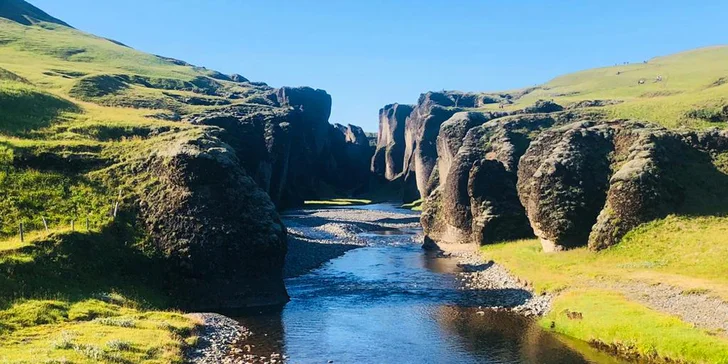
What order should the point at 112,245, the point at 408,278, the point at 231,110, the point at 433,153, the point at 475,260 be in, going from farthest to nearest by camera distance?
the point at 433,153
the point at 231,110
the point at 475,260
the point at 408,278
the point at 112,245

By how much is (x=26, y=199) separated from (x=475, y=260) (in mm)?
53490

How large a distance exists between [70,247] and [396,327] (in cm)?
2745

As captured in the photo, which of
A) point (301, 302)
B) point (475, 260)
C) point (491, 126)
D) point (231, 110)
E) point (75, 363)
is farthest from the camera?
point (231, 110)

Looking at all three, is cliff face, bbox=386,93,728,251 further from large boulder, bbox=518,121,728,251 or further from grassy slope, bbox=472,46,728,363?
grassy slope, bbox=472,46,728,363

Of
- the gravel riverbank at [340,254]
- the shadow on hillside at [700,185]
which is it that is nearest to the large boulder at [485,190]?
the gravel riverbank at [340,254]

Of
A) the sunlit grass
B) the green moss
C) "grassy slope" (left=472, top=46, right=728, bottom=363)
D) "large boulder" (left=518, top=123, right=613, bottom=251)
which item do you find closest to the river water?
"grassy slope" (left=472, top=46, right=728, bottom=363)

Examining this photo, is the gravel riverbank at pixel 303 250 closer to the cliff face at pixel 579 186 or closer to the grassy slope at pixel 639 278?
the cliff face at pixel 579 186

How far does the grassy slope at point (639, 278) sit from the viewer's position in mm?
33031

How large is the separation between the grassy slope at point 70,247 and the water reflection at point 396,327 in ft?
25.3

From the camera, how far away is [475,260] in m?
72.9

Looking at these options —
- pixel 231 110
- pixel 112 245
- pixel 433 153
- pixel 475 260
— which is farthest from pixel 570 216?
pixel 433 153

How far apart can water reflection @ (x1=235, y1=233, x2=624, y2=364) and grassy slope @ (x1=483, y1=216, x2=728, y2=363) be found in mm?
2897

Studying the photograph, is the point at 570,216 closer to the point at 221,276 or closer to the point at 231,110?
the point at 221,276

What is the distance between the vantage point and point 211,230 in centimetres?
4862
